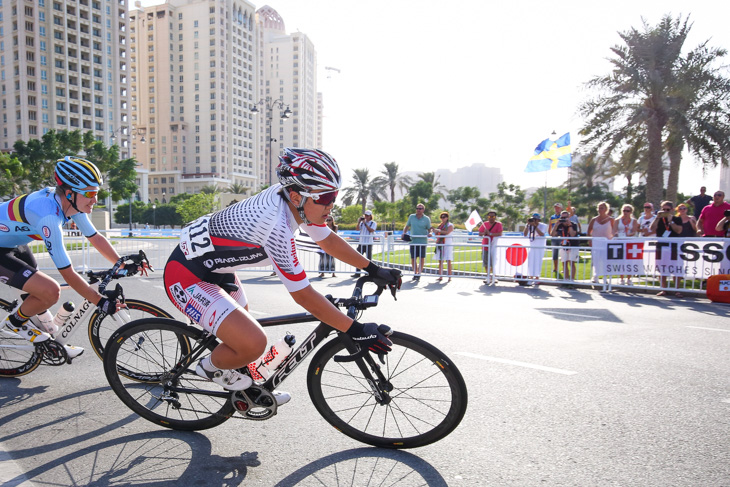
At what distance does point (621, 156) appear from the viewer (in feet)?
69.2

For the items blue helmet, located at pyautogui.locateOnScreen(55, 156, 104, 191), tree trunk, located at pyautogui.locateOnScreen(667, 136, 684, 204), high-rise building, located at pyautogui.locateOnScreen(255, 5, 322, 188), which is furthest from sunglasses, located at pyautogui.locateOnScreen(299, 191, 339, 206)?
high-rise building, located at pyautogui.locateOnScreen(255, 5, 322, 188)

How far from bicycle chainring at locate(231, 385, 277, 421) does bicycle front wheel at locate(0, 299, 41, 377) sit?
2.45 m

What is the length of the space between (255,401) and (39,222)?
239 centimetres

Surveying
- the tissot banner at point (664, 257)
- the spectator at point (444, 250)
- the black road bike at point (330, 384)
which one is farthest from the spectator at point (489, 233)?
the black road bike at point (330, 384)

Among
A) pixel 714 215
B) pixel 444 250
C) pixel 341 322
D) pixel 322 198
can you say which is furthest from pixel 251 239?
pixel 714 215

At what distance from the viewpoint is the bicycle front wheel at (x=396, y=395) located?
9.54ft

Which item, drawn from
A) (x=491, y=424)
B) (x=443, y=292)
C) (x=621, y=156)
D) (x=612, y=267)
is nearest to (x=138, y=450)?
(x=491, y=424)

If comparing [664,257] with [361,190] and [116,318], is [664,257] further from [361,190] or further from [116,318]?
[361,190]

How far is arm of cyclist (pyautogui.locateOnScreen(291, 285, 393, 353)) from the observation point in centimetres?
277

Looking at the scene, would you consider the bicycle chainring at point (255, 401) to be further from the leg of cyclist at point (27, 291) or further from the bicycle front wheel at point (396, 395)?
the leg of cyclist at point (27, 291)

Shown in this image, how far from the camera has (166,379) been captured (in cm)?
340

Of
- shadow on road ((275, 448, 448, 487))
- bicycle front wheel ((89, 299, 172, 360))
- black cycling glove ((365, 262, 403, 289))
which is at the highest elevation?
black cycling glove ((365, 262, 403, 289))

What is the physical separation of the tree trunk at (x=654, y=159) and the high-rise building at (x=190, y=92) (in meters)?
114

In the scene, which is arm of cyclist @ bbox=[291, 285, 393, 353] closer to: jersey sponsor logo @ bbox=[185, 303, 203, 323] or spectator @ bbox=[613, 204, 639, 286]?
jersey sponsor logo @ bbox=[185, 303, 203, 323]
